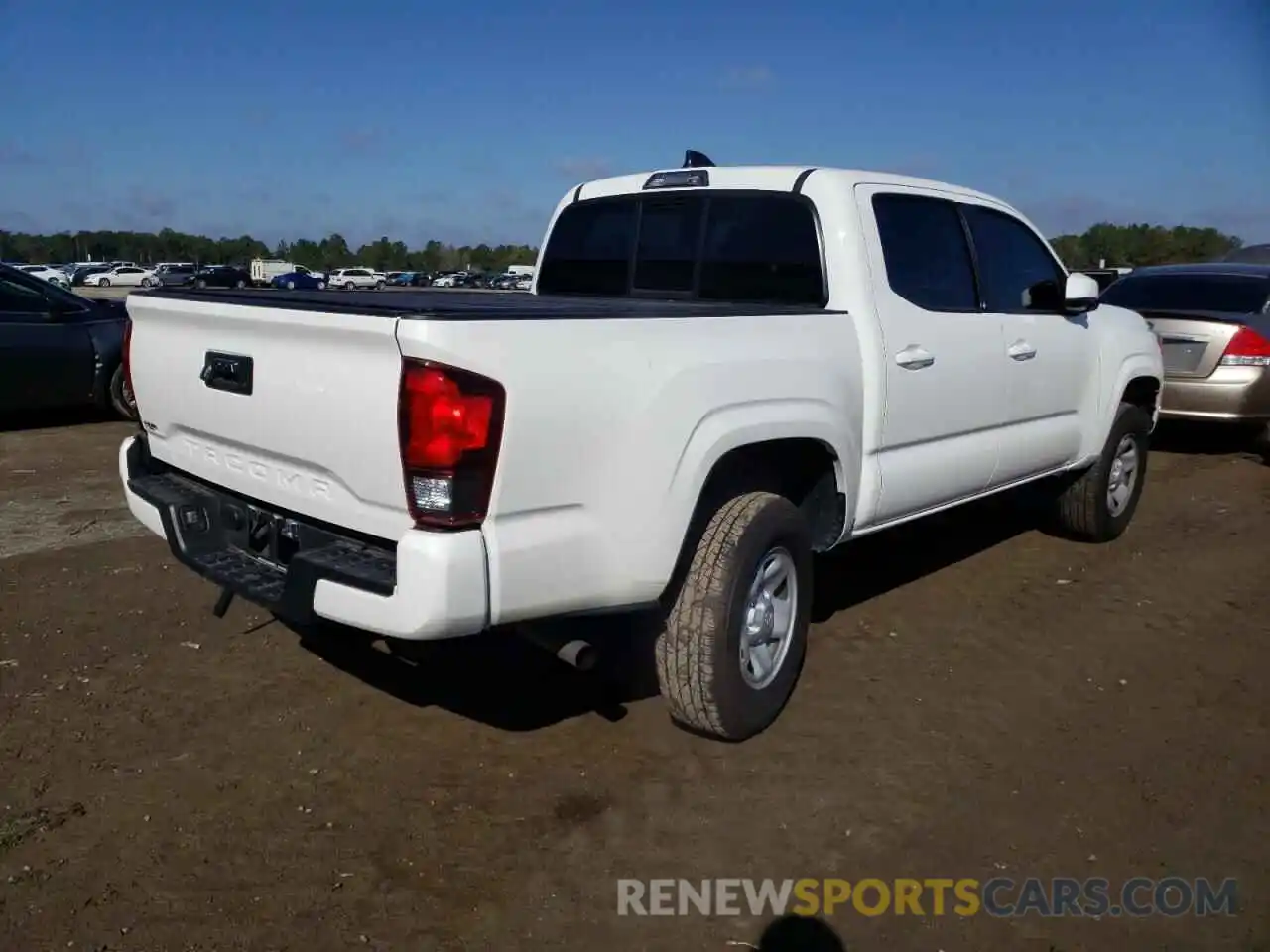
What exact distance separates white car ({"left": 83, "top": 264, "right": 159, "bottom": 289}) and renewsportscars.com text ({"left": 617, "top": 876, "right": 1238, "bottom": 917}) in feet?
195

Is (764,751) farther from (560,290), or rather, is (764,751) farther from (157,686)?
(560,290)

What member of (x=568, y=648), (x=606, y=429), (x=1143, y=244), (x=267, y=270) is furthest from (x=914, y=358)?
(x=267, y=270)

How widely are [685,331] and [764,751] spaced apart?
146 centimetres

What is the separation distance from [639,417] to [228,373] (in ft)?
4.25

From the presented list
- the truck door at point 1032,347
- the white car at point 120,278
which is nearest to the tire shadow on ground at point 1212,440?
the truck door at point 1032,347

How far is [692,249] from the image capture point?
4.59 m

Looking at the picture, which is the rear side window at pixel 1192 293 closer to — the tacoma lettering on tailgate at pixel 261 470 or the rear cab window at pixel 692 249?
the rear cab window at pixel 692 249

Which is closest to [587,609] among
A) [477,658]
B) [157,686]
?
[477,658]

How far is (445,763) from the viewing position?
3.46 meters

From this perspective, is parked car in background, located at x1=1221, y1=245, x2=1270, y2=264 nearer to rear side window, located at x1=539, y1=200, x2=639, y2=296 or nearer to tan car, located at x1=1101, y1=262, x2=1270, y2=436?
tan car, located at x1=1101, y1=262, x2=1270, y2=436

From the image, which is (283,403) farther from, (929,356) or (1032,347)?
(1032,347)

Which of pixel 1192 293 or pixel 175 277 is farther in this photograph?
pixel 175 277

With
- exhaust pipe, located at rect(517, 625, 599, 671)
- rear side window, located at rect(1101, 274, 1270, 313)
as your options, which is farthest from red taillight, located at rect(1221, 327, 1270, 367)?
exhaust pipe, located at rect(517, 625, 599, 671)

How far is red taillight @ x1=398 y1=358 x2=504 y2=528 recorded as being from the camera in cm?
263
